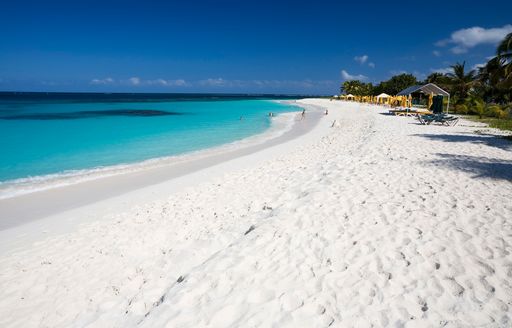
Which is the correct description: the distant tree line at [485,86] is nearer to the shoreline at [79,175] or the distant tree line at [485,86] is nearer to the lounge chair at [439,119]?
the lounge chair at [439,119]

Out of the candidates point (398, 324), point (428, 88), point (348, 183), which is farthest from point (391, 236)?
point (428, 88)

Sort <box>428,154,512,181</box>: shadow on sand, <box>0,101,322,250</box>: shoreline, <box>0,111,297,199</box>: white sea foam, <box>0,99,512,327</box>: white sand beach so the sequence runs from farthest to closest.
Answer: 1. <box>0,111,297,199</box>: white sea foam
2. <box>428,154,512,181</box>: shadow on sand
3. <box>0,101,322,250</box>: shoreline
4. <box>0,99,512,327</box>: white sand beach

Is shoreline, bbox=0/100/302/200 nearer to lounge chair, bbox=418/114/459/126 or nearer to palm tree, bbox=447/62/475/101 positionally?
lounge chair, bbox=418/114/459/126

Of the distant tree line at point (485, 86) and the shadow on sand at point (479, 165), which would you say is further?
the distant tree line at point (485, 86)

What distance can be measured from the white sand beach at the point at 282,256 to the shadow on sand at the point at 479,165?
0.08m

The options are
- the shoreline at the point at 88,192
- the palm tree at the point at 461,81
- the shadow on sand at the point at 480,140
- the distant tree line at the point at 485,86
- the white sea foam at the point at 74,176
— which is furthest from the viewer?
the palm tree at the point at 461,81

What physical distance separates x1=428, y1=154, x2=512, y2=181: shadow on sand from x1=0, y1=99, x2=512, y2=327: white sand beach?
0.08 m

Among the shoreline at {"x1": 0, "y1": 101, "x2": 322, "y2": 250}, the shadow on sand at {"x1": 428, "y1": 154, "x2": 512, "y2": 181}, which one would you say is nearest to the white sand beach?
the shadow on sand at {"x1": 428, "y1": 154, "x2": 512, "y2": 181}

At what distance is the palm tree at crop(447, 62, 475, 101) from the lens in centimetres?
3142

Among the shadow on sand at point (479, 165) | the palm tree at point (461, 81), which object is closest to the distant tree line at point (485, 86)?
the palm tree at point (461, 81)

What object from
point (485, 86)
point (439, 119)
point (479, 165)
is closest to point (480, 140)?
point (479, 165)

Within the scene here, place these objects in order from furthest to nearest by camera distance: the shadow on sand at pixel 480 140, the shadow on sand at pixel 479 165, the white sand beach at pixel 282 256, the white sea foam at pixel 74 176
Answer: the shadow on sand at pixel 480 140 < the white sea foam at pixel 74 176 < the shadow on sand at pixel 479 165 < the white sand beach at pixel 282 256

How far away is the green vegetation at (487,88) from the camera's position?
15795 mm

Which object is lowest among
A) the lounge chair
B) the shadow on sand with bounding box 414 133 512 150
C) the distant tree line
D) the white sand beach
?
the white sand beach
